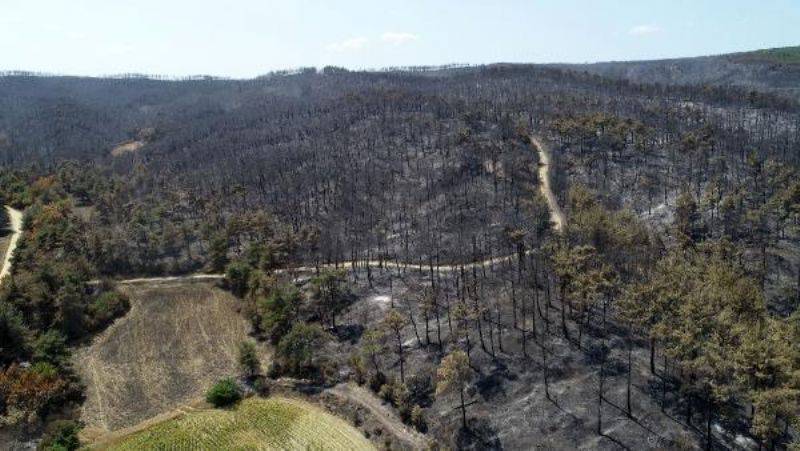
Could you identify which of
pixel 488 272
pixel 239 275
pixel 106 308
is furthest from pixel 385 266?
pixel 106 308

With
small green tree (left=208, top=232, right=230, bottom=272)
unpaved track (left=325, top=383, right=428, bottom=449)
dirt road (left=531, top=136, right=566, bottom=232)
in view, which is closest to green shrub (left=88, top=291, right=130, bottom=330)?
small green tree (left=208, top=232, right=230, bottom=272)

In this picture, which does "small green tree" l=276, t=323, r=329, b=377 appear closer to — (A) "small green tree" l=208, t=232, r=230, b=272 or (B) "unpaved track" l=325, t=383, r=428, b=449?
(B) "unpaved track" l=325, t=383, r=428, b=449

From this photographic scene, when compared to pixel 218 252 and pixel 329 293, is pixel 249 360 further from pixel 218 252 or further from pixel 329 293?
pixel 218 252

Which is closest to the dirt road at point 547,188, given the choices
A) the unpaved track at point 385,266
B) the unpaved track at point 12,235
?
the unpaved track at point 385,266

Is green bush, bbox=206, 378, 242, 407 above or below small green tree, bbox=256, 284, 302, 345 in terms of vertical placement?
below

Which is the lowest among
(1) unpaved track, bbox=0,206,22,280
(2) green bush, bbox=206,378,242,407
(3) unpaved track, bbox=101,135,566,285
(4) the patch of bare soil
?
(4) the patch of bare soil

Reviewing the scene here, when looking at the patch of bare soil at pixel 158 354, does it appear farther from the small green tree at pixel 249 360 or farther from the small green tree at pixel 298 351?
the small green tree at pixel 298 351
